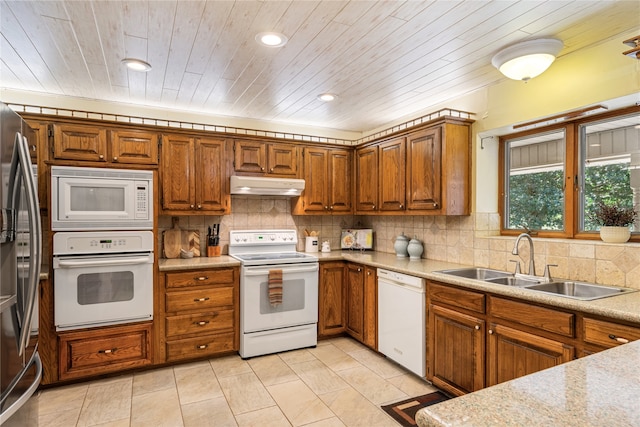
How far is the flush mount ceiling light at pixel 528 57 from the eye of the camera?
2215 millimetres

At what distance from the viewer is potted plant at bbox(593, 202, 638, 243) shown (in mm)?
2247

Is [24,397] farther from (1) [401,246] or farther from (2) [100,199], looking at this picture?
(1) [401,246]

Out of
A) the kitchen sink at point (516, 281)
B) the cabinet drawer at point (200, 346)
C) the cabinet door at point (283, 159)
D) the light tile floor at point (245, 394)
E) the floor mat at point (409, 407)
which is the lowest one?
the light tile floor at point (245, 394)

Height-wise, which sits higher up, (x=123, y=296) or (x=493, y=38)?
(x=493, y=38)

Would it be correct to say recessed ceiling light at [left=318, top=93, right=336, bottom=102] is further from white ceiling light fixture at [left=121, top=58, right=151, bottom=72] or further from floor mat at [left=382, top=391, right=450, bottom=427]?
floor mat at [left=382, top=391, right=450, bottom=427]

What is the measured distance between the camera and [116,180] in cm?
297

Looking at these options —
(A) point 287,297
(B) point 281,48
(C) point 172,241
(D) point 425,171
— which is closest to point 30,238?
(B) point 281,48

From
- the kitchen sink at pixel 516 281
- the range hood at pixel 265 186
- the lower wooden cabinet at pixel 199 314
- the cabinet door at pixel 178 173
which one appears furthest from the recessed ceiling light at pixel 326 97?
the kitchen sink at pixel 516 281

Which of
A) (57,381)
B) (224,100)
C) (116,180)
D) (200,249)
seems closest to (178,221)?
(200,249)

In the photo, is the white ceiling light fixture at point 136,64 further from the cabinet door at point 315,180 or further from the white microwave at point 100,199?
the cabinet door at point 315,180

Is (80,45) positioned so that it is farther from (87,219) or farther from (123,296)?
(123,296)

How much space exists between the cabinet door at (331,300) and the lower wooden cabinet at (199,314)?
85cm

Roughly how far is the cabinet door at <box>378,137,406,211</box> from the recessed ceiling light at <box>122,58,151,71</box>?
2218mm

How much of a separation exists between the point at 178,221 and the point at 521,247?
3.07m
